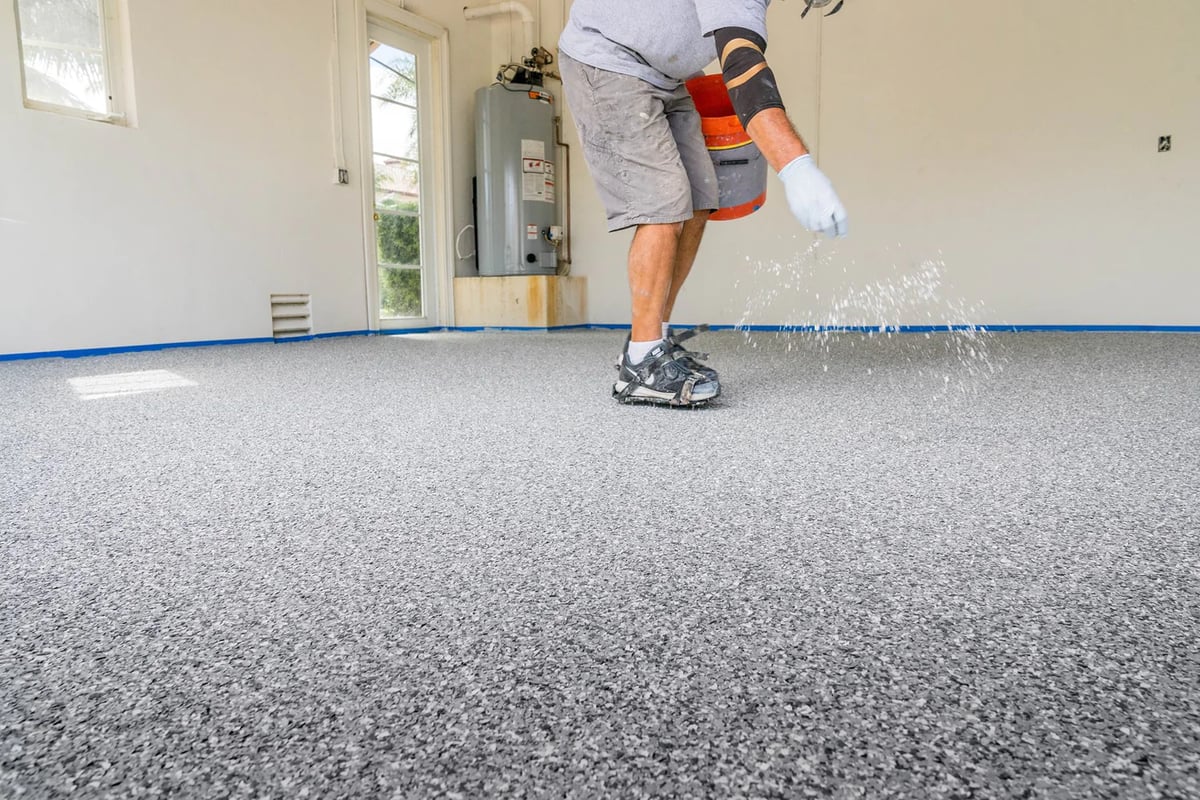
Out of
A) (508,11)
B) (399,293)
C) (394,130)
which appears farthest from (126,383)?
(508,11)

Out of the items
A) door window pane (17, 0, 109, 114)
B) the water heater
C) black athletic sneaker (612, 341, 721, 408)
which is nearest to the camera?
black athletic sneaker (612, 341, 721, 408)

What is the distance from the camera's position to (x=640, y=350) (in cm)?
154

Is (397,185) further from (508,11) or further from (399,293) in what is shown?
(508,11)

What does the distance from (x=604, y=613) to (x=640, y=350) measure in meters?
1.06

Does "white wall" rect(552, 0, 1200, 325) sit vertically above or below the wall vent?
above

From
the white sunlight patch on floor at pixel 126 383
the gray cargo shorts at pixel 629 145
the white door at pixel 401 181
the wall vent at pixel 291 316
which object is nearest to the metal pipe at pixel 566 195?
the white door at pixel 401 181

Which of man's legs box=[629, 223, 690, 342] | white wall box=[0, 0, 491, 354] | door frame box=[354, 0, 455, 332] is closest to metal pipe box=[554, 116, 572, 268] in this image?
door frame box=[354, 0, 455, 332]

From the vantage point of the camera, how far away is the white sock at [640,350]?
5.02ft

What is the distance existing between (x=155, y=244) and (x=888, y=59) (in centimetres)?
408

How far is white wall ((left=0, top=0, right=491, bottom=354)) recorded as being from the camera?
2715mm

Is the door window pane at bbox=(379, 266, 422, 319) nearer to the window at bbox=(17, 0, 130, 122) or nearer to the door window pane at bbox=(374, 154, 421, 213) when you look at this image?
the door window pane at bbox=(374, 154, 421, 213)

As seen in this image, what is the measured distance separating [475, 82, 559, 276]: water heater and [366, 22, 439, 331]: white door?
0.35 m

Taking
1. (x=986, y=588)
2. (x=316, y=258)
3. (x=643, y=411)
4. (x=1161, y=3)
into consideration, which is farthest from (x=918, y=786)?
(x=1161, y=3)

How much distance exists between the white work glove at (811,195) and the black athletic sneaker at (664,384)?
40 cm
